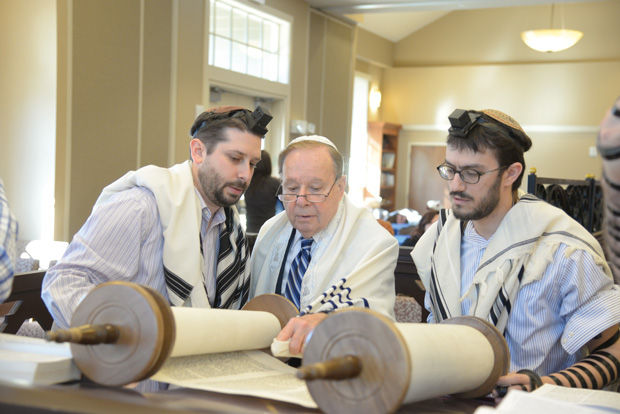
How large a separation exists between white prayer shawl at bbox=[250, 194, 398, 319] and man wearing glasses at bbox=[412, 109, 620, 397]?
0.18 metres

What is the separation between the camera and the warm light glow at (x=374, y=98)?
1477cm

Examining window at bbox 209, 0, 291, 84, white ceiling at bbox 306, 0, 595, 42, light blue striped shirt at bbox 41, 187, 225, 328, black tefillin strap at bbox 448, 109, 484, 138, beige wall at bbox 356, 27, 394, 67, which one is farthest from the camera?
beige wall at bbox 356, 27, 394, 67

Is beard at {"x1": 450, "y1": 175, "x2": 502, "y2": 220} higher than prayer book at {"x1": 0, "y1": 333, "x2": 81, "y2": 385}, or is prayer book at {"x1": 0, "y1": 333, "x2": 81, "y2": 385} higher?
beard at {"x1": 450, "y1": 175, "x2": 502, "y2": 220}

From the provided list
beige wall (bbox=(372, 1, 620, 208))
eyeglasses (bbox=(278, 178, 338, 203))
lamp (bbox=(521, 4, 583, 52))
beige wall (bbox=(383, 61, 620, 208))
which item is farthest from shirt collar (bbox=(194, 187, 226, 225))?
beige wall (bbox=(372, 1, 620, 208))

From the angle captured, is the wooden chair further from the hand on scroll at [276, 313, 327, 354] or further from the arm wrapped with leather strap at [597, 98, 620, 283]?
the arm wrapped with leather strap at [597, 98, 620, 283]

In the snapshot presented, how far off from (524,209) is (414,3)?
24.1 ft

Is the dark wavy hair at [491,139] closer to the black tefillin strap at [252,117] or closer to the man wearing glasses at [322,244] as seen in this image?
the man wearing glasses at [322,244]

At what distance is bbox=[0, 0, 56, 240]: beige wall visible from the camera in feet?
17.8

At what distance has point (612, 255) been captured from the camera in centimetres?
91

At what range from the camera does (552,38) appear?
11.2m

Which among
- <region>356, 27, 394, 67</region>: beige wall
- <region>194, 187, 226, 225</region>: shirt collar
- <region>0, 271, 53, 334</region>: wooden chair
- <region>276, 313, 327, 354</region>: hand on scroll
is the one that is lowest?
<region>0, 271, 53, 334</region>: wooden chair

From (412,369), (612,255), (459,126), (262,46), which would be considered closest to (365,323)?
(412,369)

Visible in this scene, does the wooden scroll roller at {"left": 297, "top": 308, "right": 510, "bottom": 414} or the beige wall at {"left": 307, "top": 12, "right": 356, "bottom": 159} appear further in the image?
the beige wall at {"left": 307, "top": 12, "right": 356, "bottom": 159}

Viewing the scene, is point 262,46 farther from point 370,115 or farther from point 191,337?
point 191,337
